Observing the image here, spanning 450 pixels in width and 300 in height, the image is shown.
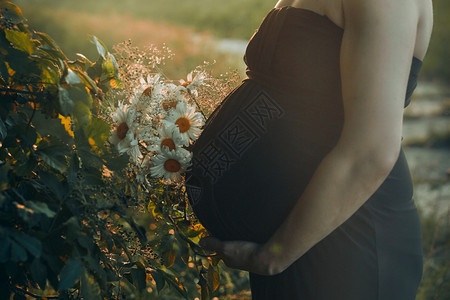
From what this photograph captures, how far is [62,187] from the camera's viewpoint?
3.30 feet

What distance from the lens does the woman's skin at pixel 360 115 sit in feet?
3.15

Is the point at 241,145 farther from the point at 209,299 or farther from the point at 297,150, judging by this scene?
the point at 209,299

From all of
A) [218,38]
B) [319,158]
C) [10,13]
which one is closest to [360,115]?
[319,158]

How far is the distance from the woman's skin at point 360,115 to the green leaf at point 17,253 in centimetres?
51

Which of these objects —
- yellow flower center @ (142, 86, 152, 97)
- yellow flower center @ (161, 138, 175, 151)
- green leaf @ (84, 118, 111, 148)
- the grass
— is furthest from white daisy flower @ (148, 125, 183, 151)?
the grass

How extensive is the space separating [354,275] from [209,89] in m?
0.62

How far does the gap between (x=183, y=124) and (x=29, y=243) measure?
0.53 m

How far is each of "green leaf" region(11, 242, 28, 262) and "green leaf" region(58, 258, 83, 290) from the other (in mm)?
79

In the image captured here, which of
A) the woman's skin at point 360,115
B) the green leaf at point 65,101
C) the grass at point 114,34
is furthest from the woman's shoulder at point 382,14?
the grass at point 114,34

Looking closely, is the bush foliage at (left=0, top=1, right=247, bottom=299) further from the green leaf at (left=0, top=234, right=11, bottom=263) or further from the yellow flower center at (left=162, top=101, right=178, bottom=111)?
the yellow flower center at (left=162, top=101, right=178, bottom=111)

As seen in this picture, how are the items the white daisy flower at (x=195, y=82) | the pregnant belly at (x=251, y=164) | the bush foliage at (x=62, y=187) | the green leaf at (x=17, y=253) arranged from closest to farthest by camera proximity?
the green leaf at (x=17, y=253), the bush foliage at (x=62, y=187), the pregnant belly at (x=251, y=164), the white daisy flower at (x=195, y=82)

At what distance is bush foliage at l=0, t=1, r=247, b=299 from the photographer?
91 cm

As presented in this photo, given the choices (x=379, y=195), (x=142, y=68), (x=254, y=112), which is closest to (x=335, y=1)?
(x=254, y=112)

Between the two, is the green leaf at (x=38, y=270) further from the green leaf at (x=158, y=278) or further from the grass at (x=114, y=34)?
the grass at (x=114, y=34)
